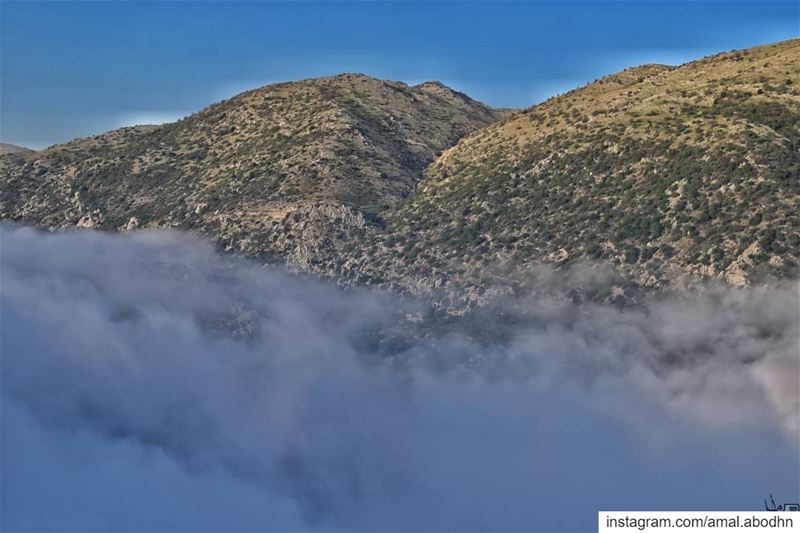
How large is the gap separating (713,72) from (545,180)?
2708cm

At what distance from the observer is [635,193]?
175 m

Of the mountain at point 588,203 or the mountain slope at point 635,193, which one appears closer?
the mountain slope at point 635,193

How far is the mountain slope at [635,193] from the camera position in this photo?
539ft

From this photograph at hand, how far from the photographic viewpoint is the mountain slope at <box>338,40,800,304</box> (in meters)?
→ 164

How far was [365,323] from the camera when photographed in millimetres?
183875
